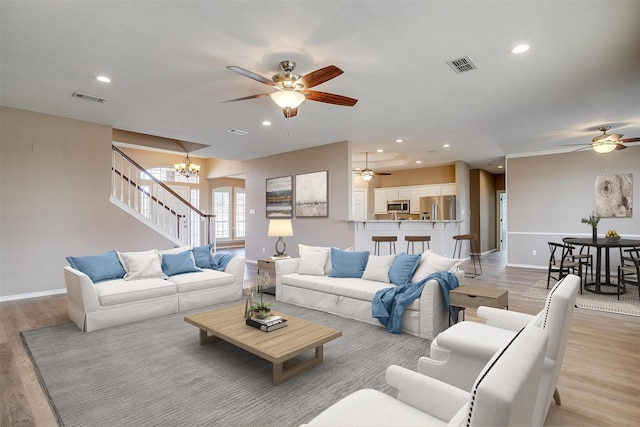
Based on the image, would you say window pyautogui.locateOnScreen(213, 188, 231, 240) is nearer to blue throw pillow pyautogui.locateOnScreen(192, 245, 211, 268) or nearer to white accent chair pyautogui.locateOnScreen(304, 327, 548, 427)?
blue throw pillow pyautogui.locateOnScreen(192, 245, 211, 268)

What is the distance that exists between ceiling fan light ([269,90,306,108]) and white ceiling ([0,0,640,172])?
0.34 meters

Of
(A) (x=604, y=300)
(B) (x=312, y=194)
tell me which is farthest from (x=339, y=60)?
(A) (x=604, y=300)

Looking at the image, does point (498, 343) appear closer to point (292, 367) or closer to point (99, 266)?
point (292, 367)

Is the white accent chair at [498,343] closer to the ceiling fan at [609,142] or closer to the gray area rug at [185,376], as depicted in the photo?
the gray area rug at [185,376]

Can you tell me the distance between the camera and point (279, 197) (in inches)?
330

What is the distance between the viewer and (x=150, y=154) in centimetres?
1038

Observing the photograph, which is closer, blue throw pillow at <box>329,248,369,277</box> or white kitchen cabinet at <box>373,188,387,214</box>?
blue throw pillow at <box>329,248,369,277</box>

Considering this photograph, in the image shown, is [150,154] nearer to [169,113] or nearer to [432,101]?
[169,113]

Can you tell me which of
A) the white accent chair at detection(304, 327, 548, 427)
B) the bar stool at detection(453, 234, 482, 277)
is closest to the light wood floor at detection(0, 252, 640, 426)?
the white accent chair at detection(304, 327, 548, 427)

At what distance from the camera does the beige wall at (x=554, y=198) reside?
23.3ft

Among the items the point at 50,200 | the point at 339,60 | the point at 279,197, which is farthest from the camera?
the point at 279,197

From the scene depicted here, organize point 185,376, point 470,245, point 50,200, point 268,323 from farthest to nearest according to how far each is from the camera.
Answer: point 470,245
point 50,200
point 268,323
point 185,376

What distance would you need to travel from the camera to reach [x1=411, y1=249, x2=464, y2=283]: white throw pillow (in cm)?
375

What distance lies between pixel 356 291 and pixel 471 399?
320 cm
